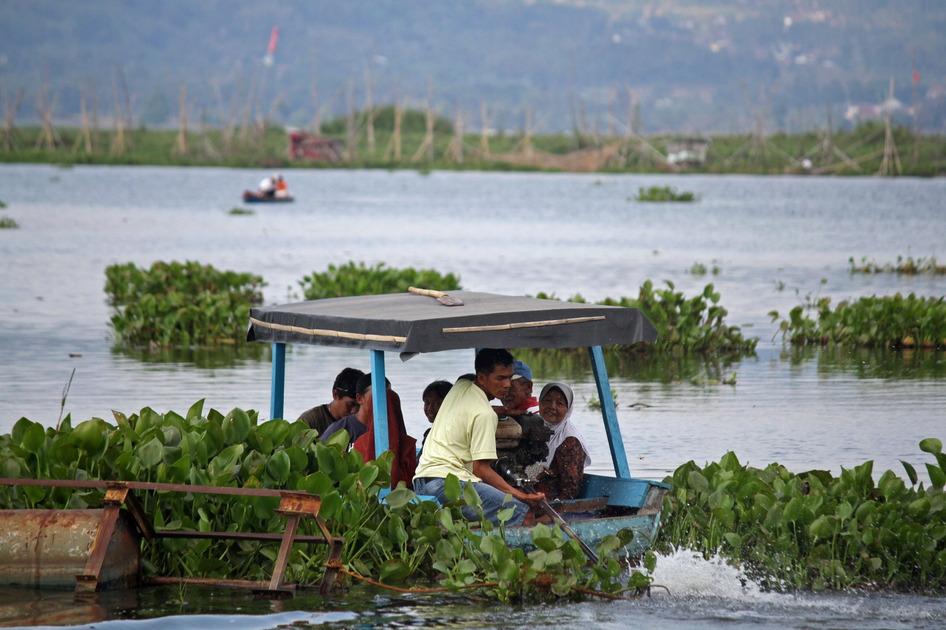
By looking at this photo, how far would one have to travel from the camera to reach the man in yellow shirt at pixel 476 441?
647 centimetres

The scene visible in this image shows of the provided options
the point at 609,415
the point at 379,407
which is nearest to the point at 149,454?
the point at 379,407

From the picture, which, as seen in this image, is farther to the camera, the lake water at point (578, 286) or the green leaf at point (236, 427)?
the lake water at point (578, 286)

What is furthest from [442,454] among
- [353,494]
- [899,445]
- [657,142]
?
[657,142]

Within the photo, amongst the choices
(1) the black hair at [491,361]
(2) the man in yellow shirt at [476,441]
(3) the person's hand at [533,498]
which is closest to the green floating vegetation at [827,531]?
(3) the person's hand at [533,498]

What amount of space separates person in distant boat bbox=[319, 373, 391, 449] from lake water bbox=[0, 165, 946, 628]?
5.31ft

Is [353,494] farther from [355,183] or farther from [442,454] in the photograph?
[355,183]

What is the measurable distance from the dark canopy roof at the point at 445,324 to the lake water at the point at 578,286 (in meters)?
1.51

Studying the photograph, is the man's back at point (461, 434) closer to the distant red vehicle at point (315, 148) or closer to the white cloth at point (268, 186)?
the white cloth at point (268, 186)

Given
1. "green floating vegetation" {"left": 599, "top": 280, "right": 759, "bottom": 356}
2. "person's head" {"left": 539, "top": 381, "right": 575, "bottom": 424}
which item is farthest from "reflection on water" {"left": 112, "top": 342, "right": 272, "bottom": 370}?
"person's head" {"left": 539, "top": 381, "right": 575, "bottom": 424}

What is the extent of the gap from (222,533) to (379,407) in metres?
1.11

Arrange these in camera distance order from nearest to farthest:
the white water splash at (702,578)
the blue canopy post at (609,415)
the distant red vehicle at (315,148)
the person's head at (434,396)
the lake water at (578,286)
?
the white water splash at (702,578), the person's head at (434,396), the blue canopy post at (609,415), the lake water at (578,286), the distant red vehicle at (315,148)

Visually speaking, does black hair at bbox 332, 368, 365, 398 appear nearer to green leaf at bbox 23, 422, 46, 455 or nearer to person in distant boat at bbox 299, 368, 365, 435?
person in distant boat at bbox 299, 368, 365, 435

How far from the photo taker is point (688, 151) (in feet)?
332

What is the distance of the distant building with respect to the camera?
327 feet
